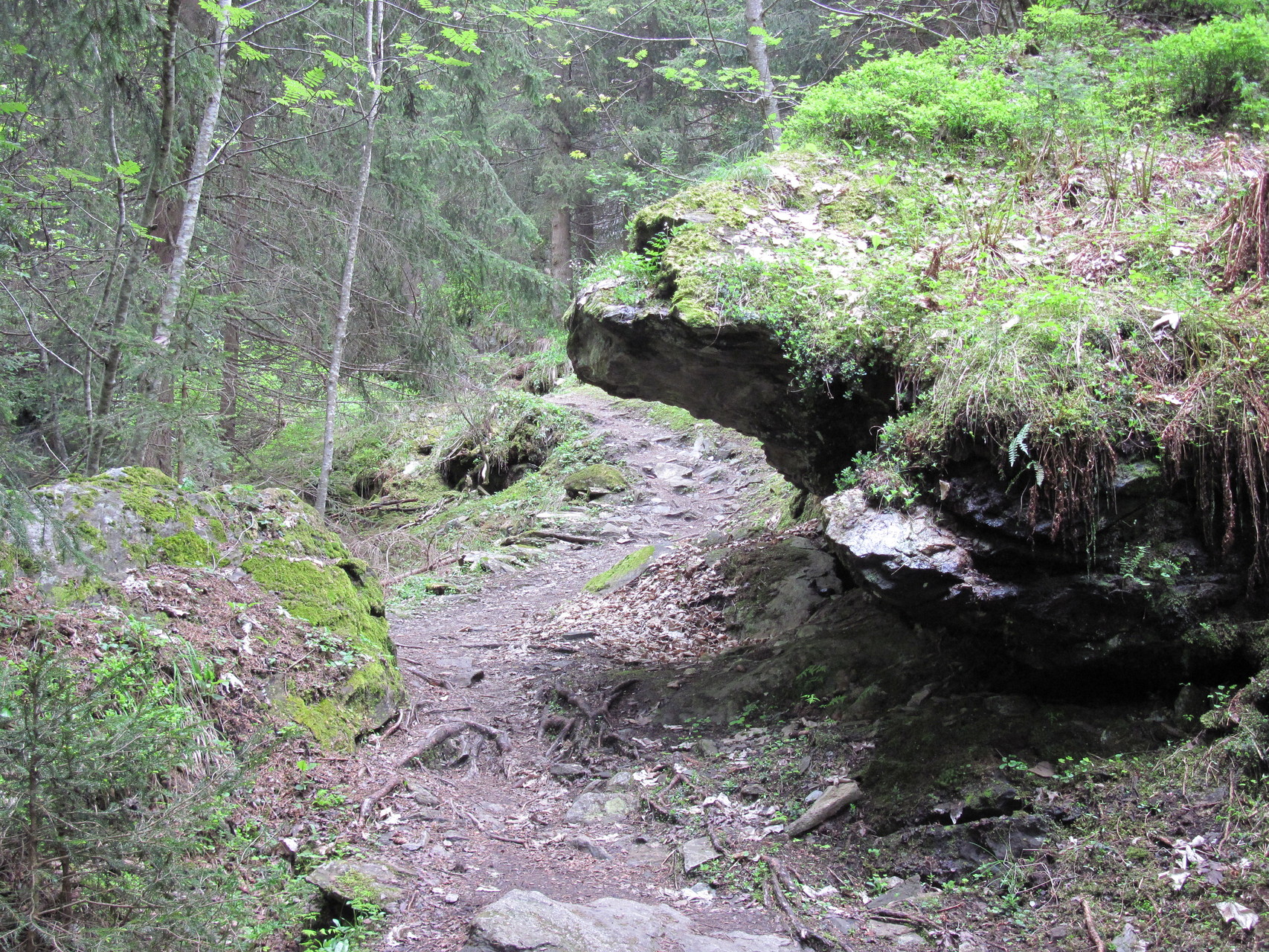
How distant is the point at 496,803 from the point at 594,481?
28.0 feet

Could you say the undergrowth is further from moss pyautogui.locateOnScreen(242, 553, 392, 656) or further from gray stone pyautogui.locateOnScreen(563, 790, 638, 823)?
moss pyautogui.locateOnScreen(242, 553, 392, 656)

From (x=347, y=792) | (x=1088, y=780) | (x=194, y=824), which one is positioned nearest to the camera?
(x=194, y=824)

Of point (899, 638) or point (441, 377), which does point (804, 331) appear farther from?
point (441, 377)

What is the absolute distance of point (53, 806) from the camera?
256 cm

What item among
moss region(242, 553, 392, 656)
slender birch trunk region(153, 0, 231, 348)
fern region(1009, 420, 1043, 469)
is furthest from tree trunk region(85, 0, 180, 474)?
fern region(1009, 420, 1043, 469)

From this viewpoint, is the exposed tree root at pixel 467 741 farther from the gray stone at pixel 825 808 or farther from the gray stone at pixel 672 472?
the gray stone at pixel 672 472

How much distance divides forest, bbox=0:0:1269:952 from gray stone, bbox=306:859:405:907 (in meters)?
0.02

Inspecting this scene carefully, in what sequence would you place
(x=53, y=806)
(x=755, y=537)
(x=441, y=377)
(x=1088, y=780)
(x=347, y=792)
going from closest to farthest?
(x=53, y=806)
(x=1088, y=780)
(x=347, y=792)
(x=755, y=537)
(x=441, y=377)

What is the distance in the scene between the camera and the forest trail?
3.85 metres

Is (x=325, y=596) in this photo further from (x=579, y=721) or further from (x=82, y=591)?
(x=579, y=721)

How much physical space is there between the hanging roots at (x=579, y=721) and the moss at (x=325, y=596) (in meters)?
1.38

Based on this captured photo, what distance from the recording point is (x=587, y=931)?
3.44 meters

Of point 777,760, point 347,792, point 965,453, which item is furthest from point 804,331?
point 347,792

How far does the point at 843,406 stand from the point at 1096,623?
2.17m
